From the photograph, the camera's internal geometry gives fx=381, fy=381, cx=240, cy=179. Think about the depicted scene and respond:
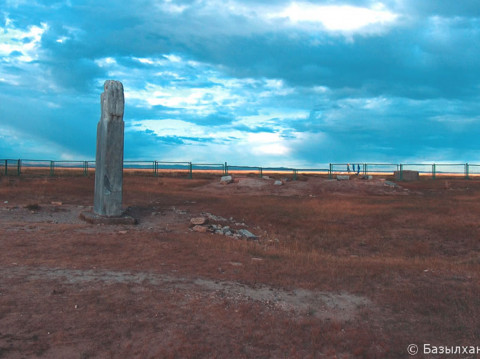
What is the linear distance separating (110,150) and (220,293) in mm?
8269

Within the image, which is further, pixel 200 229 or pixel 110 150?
pixel 110 150

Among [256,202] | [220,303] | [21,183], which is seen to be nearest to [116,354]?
[220,303]

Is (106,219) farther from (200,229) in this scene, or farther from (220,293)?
(220,293)

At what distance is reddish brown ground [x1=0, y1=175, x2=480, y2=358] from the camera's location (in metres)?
4.50

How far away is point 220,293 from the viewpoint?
616cm

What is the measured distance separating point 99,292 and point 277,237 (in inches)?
315

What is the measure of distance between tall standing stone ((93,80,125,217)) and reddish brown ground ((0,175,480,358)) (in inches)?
45.6

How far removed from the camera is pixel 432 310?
5836 mm

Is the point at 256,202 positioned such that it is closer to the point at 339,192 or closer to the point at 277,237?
the point at 277,237
